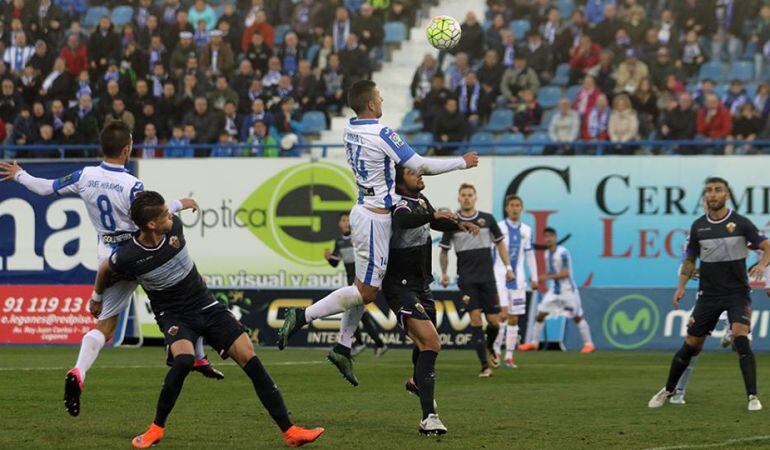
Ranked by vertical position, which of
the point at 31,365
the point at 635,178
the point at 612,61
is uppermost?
the point at 612,61

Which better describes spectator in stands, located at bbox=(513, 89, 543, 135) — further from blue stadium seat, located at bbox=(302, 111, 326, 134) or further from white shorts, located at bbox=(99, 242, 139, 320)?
white shorts, located at bbox=(99, 242, 139, 320)

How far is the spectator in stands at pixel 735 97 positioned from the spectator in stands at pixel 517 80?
3677mm

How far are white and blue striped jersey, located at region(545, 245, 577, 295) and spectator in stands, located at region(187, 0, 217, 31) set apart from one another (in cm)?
969

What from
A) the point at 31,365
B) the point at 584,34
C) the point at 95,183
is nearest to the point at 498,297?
the point at 31,365

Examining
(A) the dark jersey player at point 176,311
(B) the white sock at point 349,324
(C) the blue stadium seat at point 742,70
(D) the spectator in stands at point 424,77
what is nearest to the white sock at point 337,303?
(B) the white sock at point 349,324

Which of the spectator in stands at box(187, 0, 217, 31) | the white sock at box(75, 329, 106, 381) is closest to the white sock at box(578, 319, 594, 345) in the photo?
the spectator in stands at box(187, 0, 217, 31)

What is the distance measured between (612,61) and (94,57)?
1093cm

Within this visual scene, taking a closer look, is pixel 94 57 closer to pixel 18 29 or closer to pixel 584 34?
pixel 18 29

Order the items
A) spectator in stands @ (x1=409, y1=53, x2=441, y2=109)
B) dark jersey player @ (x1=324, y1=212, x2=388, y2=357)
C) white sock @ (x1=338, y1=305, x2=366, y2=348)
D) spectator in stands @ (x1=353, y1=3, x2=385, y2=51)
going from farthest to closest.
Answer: spectator in stands @ (x1=353, y1=3, x2=385, y2=51) < spectator in stands @ (x1=409, y1=53, x2=441, y2=109) < dark jersey player @ (x1=324, y1=212, x2=388, y2=357) < white sock @ (x1=338, y1=305, x2=366, y2=348)

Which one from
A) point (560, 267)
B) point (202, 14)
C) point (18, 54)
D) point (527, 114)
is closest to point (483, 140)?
point (527, 114)

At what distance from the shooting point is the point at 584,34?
27.1 metres

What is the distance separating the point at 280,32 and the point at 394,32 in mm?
2526

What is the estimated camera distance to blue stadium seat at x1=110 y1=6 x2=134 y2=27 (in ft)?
102

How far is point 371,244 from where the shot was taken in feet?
38.3
